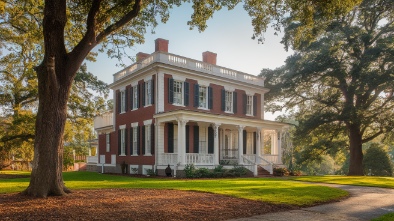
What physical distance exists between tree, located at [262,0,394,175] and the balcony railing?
11.0ft

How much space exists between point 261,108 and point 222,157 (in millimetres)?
6406

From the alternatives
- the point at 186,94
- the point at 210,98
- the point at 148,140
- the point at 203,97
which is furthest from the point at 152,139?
the point at 210,98

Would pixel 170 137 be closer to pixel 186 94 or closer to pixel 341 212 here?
pixel 186 94

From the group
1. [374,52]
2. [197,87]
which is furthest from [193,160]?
[374,52]

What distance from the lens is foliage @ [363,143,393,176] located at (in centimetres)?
3292

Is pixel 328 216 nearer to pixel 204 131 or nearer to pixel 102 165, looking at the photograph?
pixel 204 131

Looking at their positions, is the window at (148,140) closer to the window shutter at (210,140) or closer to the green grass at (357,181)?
the window shutter at (210,140)

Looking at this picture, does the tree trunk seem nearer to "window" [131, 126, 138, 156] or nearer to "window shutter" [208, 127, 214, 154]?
"window shutter" [208, 127, 214, 154]

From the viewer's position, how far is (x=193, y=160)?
865 inches

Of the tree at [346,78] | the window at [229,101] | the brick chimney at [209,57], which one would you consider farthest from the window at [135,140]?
the tree at [346,78]

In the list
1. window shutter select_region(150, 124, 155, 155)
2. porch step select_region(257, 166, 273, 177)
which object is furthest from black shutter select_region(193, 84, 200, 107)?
porch step select_region(257, 166, 273, 177)

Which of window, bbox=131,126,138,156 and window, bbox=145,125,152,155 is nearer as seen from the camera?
window, bbox=145,125,152,155

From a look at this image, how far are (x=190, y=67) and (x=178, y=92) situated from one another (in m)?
2.16

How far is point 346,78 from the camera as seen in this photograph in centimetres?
2781
